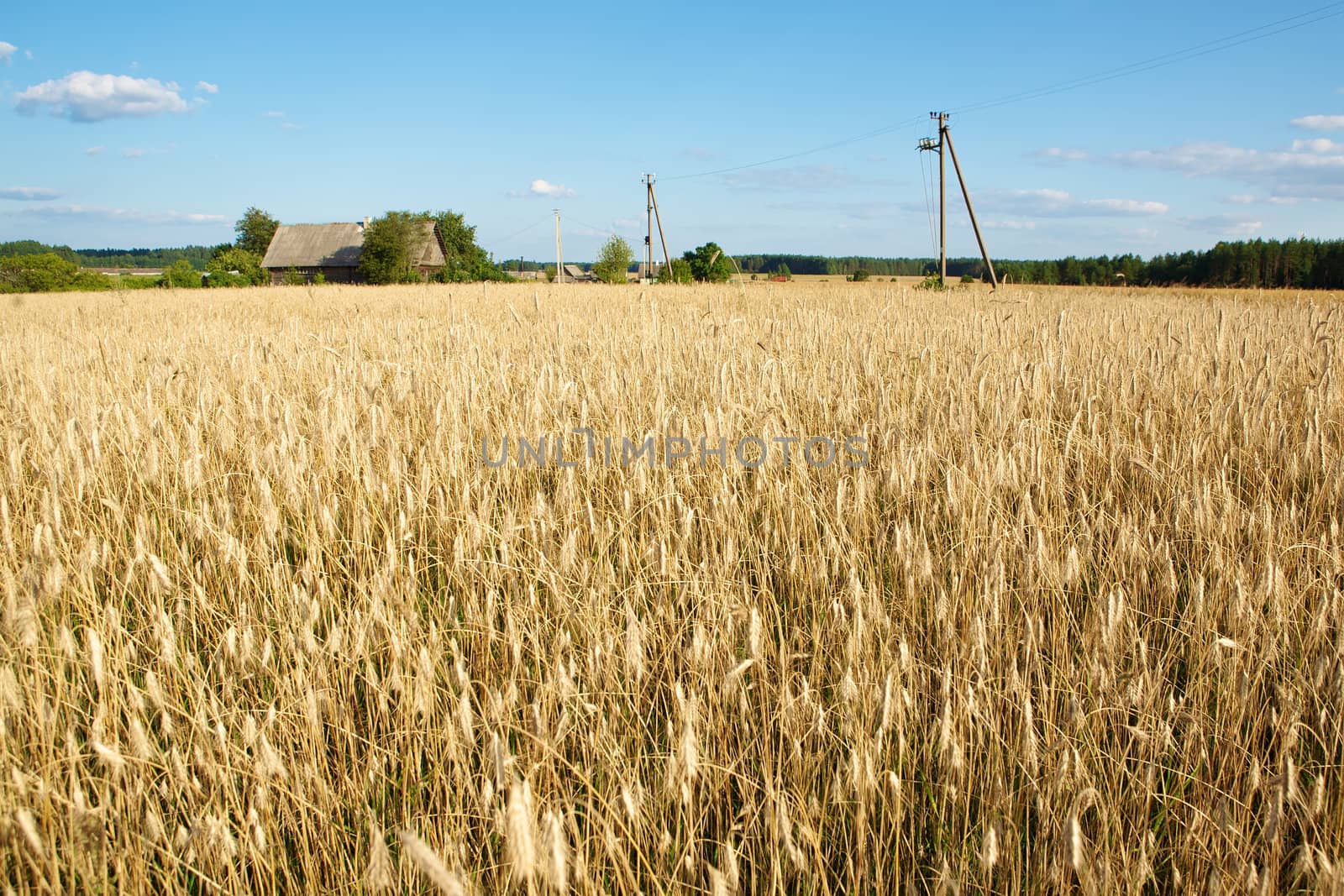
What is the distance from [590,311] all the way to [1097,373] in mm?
6279

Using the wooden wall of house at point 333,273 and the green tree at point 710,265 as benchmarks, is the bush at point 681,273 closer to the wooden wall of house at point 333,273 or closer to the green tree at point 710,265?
the green tree at point 710,265

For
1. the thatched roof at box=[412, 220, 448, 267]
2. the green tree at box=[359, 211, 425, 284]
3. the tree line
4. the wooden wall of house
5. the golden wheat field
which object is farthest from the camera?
the wooden wall of house

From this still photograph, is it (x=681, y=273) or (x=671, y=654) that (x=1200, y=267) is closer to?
(x=681, y=273)

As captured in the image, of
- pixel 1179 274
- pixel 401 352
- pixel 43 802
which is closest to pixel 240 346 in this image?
pixel 401 352

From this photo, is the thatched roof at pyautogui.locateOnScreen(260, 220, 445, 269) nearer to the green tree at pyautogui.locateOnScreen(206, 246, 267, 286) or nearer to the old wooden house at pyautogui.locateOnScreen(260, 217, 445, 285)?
the old wooden house at pyautogui.locateOnScreen(260, 217, 445, 285)

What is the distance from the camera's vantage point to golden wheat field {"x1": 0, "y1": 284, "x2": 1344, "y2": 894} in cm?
113

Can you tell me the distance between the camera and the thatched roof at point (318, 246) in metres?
68.6

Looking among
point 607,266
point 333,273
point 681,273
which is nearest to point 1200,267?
point 607,266

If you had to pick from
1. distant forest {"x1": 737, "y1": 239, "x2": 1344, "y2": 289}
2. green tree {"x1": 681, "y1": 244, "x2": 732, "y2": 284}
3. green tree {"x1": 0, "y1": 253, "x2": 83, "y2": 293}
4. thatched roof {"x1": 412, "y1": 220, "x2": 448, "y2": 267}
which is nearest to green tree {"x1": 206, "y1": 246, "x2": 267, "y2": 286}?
green tree {"x1": 0, "y1": 253, "x2": 83, "y2": 293}

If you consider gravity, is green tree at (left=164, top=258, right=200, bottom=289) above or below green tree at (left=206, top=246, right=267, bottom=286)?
below

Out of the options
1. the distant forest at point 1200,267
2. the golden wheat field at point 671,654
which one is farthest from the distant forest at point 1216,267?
the golden wheat field at point 671,654

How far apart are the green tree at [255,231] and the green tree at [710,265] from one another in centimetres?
8817

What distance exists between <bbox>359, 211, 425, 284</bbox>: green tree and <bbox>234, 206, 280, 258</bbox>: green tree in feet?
154

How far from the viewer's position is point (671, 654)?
5.21 feet
